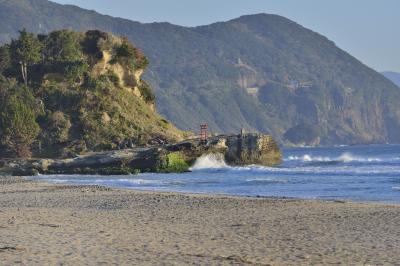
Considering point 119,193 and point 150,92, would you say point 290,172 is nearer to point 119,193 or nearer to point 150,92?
point 119,193

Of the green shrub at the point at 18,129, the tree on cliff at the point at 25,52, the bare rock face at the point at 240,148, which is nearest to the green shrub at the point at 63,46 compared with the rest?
the tree on cliff at the point at 25,52

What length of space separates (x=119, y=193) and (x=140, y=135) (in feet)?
133

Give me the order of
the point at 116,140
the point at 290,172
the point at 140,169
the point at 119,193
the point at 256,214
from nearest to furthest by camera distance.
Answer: the point at 256,214 < the point at 119,193 < the point at 290,172 < the point at 140,169 < the point at 116,140

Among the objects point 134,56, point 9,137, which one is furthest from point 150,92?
point 9,137

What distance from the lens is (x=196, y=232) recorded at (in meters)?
19.1

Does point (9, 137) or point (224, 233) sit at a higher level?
point (9, 137)

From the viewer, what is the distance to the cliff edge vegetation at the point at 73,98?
69.7 meters

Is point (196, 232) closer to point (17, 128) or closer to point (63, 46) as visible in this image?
point (17, 128)

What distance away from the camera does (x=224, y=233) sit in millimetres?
18891

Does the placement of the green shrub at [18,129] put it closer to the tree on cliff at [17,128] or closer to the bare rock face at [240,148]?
the tree on cliff at [17,128]

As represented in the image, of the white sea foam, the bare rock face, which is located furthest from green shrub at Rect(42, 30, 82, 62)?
the white sea foam

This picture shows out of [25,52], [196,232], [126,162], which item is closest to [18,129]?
[126,162]

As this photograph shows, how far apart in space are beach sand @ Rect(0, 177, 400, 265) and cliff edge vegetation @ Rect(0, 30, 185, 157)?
39.8 meters

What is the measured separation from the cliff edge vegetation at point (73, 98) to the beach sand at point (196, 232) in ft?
130
